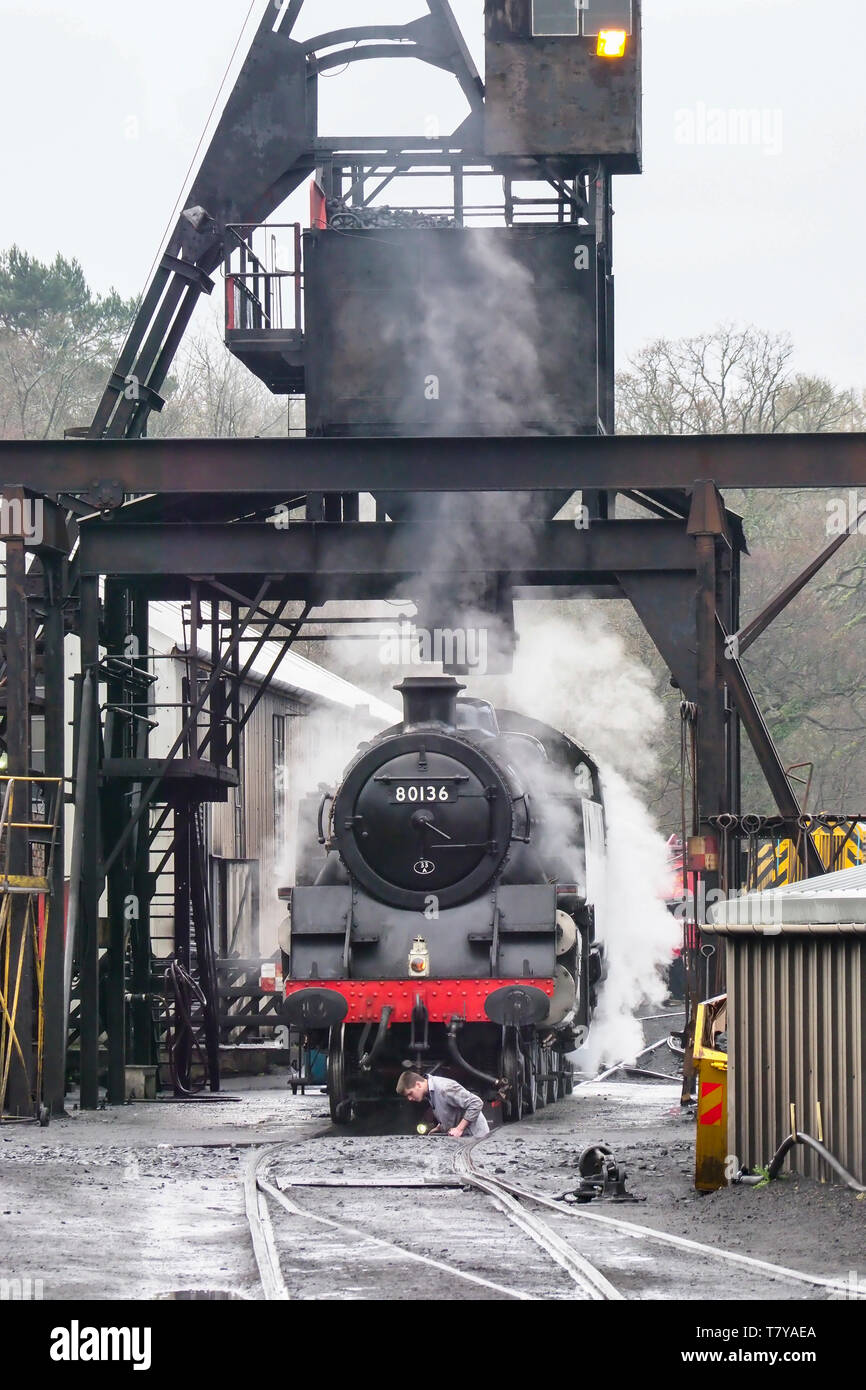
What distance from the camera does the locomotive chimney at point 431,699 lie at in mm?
16297

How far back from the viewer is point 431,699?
1638 centimetres

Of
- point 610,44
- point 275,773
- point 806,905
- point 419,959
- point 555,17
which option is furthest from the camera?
point 275,773

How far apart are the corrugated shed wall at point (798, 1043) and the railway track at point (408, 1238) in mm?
1562

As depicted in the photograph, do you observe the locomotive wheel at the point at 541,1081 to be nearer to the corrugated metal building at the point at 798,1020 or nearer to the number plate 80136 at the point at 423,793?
the number plate 80136 at the point at 423,793

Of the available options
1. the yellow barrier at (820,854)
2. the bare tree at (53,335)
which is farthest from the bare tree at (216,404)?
the yellow barrier at (820,854)

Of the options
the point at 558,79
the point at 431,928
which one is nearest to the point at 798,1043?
the point at 431,928

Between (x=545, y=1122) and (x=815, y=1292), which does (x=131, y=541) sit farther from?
(x=815, y=1292)

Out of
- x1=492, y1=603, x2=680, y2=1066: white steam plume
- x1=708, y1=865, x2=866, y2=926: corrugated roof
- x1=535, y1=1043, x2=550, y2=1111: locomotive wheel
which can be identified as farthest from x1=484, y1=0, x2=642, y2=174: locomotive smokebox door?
x1=708, y1=865, x2=866, y2=926: corrugated roof

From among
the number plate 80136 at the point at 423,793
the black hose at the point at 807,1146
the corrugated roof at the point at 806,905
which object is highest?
the number plate 80136 at the point at 423,793

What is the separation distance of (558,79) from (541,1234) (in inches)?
497

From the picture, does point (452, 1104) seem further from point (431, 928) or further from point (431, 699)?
point (431, 699)

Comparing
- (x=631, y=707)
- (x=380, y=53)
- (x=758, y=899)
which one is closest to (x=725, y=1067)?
(x=758, y=899)

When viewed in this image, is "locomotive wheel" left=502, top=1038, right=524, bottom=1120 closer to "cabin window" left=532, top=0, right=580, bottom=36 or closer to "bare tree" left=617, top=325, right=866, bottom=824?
"cabin window" left=532, top=0, right=580, bottom=36

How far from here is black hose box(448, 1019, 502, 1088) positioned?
1475 cm
